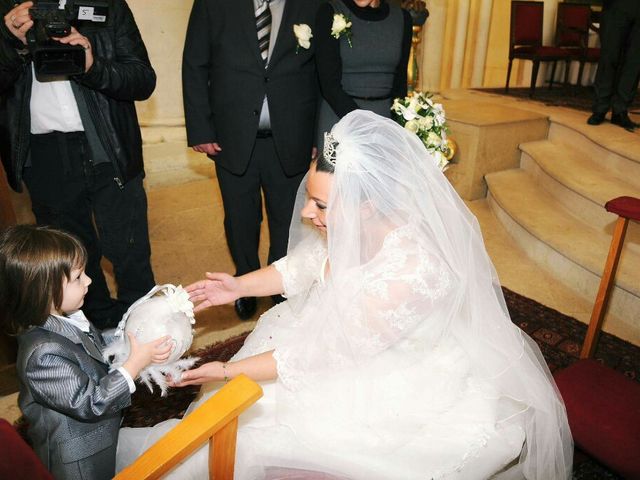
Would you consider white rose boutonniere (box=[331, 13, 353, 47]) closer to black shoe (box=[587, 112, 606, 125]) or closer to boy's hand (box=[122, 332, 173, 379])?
boy's hand (box=[122, 332, 173, 379])

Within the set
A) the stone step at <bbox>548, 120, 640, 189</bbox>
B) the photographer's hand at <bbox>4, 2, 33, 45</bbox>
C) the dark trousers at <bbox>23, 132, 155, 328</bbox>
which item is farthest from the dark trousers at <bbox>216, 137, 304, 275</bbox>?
the stone step at <bbox>548, 120, 640, 189</bbox>

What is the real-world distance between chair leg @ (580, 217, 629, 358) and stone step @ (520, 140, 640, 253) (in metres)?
1.51

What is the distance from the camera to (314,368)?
1446 mm

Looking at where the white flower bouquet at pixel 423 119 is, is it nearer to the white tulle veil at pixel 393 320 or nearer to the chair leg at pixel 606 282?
the chair leg at pixel 606 282

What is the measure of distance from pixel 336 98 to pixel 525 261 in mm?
2109

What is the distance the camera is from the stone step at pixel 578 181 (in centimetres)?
369

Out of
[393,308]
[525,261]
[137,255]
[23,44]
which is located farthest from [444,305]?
[525,261]

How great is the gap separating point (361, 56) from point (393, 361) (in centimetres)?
179

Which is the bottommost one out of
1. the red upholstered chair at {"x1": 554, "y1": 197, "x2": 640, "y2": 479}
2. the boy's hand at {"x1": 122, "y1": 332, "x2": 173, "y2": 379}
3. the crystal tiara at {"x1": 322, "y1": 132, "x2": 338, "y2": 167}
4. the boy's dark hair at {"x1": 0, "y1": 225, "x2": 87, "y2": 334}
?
the red upholstered chair at {"x1": 554, "y1": 197, "x2": 640, "y2": 479}

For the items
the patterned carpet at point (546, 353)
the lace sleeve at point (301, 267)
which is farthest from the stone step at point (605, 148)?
the lace sleeve at point (301, 267)

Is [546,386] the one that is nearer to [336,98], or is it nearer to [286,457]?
[286,457]

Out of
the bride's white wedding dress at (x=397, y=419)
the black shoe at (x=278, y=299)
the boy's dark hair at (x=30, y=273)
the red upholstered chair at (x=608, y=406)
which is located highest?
the boy's dark hair at (x=30, y=273)

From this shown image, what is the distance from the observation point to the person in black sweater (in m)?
2.55

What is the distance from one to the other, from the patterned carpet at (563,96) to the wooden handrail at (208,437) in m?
5.82
